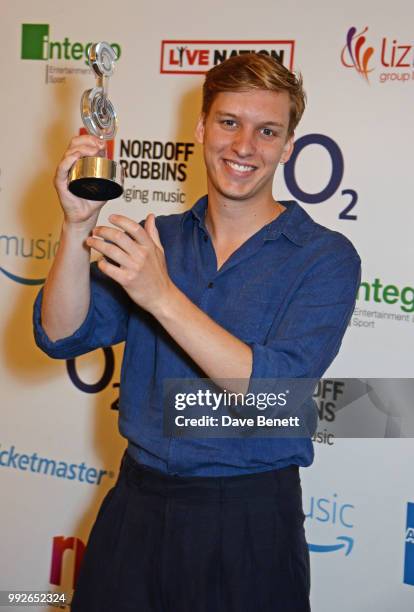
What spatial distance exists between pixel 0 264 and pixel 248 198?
1.46 m

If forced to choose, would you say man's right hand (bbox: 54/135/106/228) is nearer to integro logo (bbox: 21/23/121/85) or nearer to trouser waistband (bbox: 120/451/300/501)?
trouser waistband (bbox: 120/451/300/501)

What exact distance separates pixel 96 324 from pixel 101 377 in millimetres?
1108

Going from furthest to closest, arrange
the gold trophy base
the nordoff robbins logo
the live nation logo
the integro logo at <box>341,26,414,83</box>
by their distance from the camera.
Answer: the nordoff robbins logo → the live nation logo → the integro logo at <box>341,26,414,83</box> → the gold trophy base

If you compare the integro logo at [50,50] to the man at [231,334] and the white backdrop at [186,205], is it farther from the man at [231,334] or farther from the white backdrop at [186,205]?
the man at [231,334]

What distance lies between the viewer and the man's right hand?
1.44 meters

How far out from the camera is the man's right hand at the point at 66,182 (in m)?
1.44

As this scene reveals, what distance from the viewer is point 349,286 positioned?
61.2 inches

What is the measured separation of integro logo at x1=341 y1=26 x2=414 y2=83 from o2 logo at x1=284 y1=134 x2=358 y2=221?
21 cm

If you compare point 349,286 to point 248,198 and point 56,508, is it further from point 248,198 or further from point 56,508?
point 56,508

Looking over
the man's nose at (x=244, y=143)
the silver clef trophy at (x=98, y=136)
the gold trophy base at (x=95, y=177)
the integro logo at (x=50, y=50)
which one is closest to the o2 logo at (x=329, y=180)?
the integro logo at (x=50, y=50)

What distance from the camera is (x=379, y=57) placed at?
2.37 m

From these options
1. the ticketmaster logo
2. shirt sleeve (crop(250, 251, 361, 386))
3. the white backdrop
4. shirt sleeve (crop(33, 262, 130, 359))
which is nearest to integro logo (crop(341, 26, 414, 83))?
the white backdrop

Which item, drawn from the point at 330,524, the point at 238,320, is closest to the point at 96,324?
the point at 238,320

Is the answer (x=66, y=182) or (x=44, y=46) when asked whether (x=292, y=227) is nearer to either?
(x=66, y=182)
